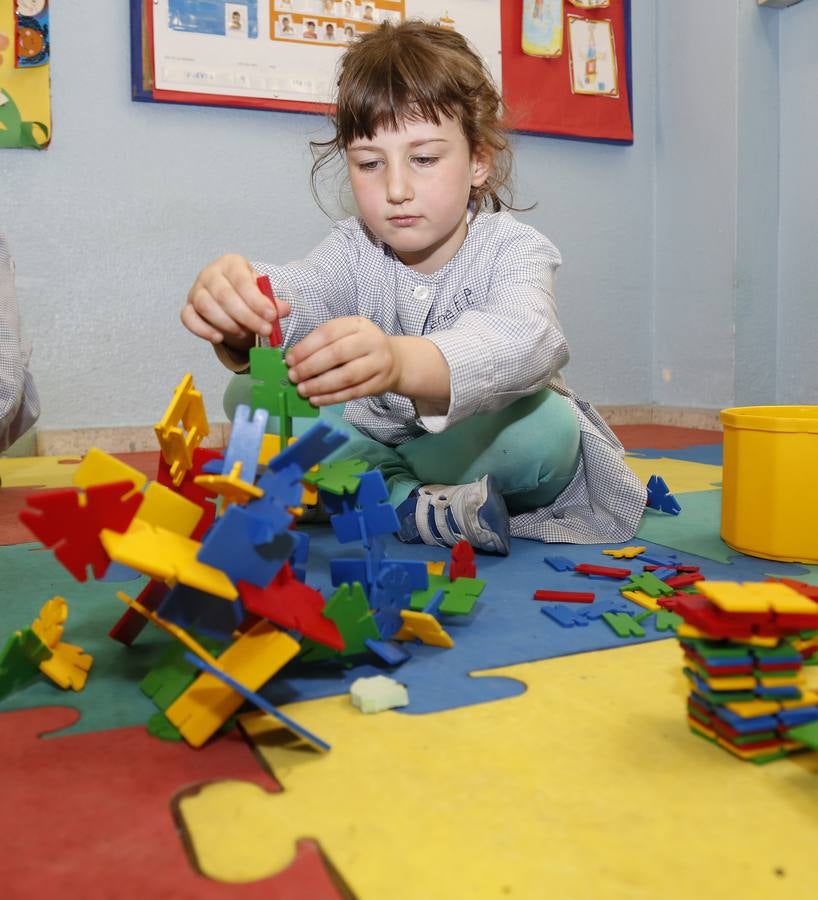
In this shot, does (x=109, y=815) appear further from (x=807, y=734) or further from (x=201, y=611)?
(x=807, y=734)

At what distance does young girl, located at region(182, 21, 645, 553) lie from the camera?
2.60ft

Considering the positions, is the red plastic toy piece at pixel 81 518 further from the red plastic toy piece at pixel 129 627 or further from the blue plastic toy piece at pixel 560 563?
the blue plastic toy piece at pixel 560 563

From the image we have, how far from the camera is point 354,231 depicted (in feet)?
3.40

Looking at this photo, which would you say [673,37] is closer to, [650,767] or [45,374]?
[45,374]

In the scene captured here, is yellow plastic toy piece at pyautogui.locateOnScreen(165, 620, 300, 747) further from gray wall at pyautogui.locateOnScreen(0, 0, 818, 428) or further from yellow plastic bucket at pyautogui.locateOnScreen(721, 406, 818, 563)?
gray wall at pyautogui.locateOnScreen(0, 0, 818, 428)

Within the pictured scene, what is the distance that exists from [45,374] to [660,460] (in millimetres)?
1182

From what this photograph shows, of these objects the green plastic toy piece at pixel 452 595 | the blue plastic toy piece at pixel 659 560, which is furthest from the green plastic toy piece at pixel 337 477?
the blue plastic toy piece at pixel 659 560

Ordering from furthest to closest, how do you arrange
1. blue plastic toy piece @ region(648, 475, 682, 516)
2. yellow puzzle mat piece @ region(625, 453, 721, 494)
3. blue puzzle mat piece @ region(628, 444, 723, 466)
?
blue puzzle mat piece @ region(628, 444, 723, 466) → yellow puzzle mat piece @ region(625, 453, 721, 494) → blue plastic toy piece @ region(648, 475, 682, 516)

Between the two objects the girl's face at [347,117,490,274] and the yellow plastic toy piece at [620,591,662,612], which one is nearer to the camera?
the yellow plastic toy piece at [620,591,662,612]

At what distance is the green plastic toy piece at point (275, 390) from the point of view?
1.88 feet

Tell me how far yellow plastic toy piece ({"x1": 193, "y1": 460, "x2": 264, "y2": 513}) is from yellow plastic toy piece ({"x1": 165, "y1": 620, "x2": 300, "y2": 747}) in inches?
2.8

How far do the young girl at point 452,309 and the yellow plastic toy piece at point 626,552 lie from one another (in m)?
0.06

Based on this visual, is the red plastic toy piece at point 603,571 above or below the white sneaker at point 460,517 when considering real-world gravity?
below

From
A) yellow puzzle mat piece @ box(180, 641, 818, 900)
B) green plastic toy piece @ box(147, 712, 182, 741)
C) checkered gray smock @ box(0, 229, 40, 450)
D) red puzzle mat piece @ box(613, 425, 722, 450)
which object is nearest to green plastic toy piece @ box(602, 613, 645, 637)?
yellow puzzle mat piece @ box(180, 641, 818, 900)
